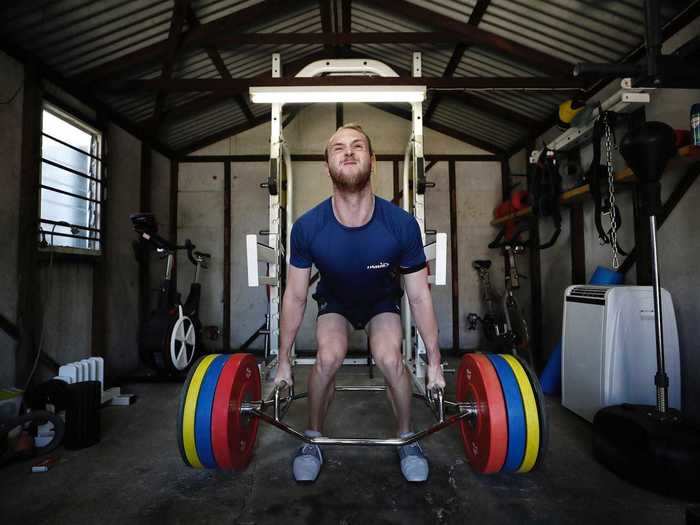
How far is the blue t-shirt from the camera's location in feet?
4.70

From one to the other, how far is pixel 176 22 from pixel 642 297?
3298 millimetres

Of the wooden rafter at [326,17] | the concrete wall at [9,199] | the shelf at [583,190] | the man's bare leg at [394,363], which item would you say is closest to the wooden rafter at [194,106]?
the wooden rafter at [326,17]

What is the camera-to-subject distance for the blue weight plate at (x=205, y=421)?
1266mm

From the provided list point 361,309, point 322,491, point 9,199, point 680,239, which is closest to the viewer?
point 322,491

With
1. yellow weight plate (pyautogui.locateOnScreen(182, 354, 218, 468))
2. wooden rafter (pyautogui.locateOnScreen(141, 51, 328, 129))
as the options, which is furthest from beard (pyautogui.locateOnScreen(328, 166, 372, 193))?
wooden rafter (pyautogui.locateOnScreen(141, 51, 328, 129))

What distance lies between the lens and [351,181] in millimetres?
1370

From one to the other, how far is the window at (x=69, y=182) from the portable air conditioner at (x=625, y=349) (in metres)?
3.27

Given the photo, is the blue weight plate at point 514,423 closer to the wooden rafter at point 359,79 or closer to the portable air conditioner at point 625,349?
the portable air conditioner at point 625,349

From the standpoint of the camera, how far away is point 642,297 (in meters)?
1.85

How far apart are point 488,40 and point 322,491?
3.02m

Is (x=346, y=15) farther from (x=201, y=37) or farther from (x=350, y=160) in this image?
(x=350, y=160)

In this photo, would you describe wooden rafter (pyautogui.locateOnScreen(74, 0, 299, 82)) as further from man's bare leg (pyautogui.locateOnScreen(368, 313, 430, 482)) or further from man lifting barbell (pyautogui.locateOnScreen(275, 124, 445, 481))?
man's bare leg (pyautogui.locateOnScreen(368, 313, 430, 482))

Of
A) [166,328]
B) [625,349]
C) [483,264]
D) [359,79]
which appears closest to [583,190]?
[625,349]

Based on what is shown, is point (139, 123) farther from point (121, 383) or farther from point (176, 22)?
point (121, 383)
